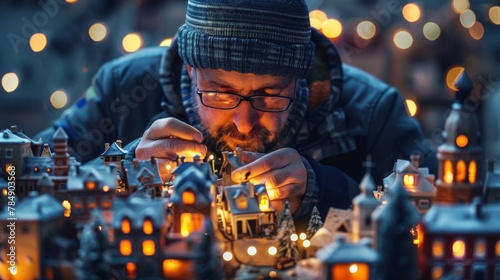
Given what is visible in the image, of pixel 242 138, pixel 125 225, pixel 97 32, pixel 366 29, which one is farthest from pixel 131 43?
pixel 125 225

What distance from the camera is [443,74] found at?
8375 mm

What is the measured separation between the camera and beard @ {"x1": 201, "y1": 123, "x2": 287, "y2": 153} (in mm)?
3852

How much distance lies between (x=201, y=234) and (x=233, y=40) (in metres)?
1.24

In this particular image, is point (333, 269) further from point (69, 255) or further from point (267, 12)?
point (267, 12)

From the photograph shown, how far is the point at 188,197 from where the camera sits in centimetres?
279

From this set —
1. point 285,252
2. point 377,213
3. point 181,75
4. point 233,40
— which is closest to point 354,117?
point 181,75

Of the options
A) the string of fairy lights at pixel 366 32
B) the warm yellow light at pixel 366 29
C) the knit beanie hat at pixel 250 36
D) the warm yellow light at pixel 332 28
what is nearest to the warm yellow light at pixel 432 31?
the string of fairy lights at pixel 366 32

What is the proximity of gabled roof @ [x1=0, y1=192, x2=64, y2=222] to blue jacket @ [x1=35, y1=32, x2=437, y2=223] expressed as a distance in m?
1.71

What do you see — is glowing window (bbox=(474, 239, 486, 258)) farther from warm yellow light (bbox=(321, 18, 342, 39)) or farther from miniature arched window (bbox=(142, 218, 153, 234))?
warm yellow light (bbox=(321, 18, 342, 39))

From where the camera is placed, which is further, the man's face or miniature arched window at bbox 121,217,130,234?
the man's face

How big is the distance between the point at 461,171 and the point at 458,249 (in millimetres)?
290

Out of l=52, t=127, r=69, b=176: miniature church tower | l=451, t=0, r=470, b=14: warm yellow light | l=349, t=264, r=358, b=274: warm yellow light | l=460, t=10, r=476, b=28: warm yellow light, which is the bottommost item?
l=349, t=264, r=358, b=274: warm yellow light

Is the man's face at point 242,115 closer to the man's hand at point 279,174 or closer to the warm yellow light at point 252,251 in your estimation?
the man's hand at point 279,174

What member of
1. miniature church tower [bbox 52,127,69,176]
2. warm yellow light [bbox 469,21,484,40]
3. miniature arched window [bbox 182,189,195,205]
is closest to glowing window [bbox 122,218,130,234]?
miniature arched window [bbox 182,189,195,205]
